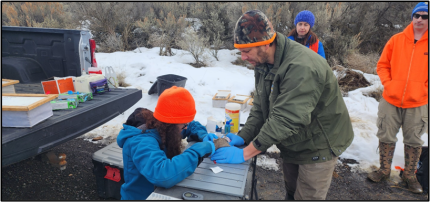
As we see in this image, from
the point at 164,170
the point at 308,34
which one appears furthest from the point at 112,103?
the point at 308,34

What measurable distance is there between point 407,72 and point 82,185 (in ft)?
13.4

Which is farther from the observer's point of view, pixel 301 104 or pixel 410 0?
pixel 410 0

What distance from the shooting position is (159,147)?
5.86 ft

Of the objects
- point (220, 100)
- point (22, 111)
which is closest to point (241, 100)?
point (220, 100)

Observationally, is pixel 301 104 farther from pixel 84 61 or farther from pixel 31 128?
pixel 84 61

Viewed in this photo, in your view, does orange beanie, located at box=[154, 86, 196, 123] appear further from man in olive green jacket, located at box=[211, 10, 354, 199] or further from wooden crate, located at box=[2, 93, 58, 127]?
wooden crate, located at box=[2, 93, 58, 127]

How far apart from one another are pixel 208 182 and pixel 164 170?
1.00ft

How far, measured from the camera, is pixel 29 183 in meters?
3.09

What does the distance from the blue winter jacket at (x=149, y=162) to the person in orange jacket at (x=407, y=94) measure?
2565 millimetres

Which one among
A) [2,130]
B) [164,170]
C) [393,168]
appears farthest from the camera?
[393,168]

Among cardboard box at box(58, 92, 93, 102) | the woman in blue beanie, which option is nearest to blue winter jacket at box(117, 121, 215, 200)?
A: cardboard box at box(58, 92, 93, 102)

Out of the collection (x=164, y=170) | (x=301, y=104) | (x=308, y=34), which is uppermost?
(x=308, y=34)

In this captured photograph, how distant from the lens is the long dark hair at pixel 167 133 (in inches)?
71.9

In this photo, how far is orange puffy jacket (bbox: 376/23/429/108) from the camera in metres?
2.97
